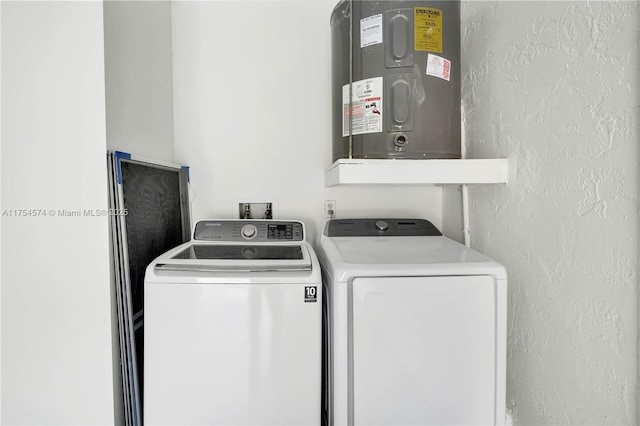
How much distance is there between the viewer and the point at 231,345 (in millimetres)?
1175

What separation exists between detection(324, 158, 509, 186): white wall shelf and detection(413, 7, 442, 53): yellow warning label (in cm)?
42

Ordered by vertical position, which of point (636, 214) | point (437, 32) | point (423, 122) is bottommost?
point (636, 214)


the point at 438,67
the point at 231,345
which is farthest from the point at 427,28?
the point at 231,345

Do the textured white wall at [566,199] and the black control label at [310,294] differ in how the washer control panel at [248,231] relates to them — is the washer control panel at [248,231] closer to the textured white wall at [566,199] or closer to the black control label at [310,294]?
the black control label at [310,294]

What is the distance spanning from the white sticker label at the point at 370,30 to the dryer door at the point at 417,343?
2.84 feet

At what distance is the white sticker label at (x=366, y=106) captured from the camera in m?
1.34

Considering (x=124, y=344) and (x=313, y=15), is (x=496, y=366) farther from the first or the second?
(x=313, y=15)

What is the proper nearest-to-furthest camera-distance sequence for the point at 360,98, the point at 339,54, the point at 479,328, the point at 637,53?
the point at 637,53, the point at 479,328, the point at 360,98, the point at 339,54

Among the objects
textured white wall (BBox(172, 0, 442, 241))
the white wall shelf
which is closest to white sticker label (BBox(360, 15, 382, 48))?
the white wall shelf

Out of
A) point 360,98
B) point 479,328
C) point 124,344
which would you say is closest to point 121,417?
point 124,344

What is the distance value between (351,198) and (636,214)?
1.25 meters

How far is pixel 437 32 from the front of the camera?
53.0 inches

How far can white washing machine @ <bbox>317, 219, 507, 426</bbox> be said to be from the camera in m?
1.14

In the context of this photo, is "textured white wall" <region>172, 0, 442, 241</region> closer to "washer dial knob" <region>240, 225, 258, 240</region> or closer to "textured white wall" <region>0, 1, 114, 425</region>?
"washer dial knob" <region>240, 225, 258, 240</region>
